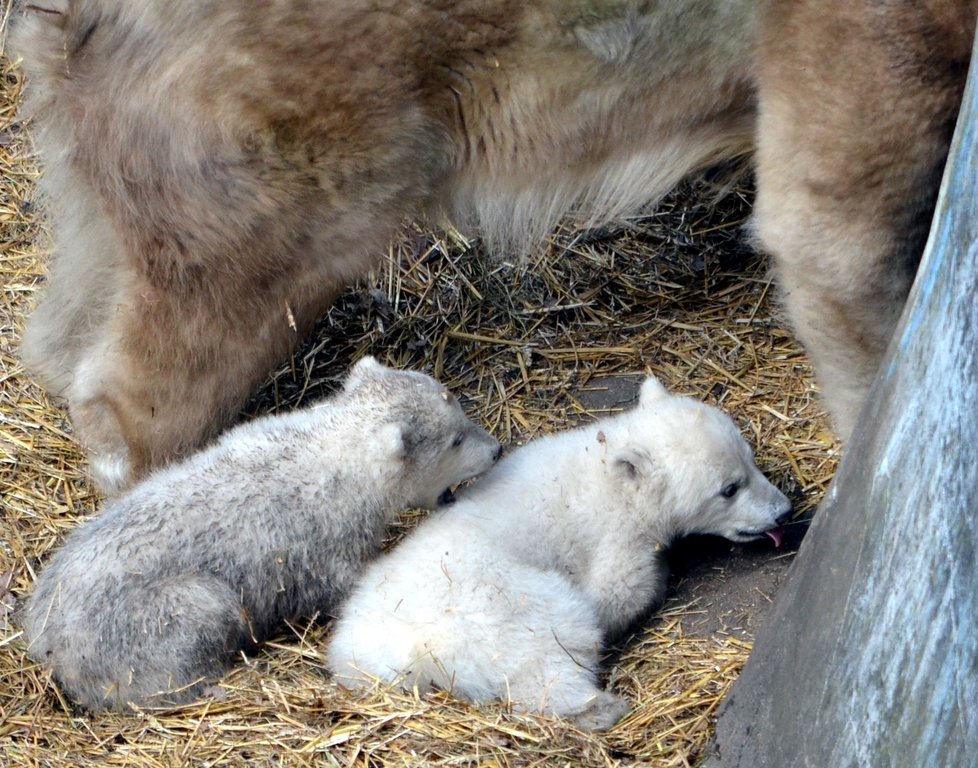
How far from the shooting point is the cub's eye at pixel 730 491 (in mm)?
3746

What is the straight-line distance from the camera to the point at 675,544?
400cm

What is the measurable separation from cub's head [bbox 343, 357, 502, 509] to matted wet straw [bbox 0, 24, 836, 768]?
0.48 metres

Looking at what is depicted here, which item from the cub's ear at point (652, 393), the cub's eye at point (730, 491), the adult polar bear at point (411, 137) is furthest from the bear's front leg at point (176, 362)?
the cub's eye at point (730, 491)

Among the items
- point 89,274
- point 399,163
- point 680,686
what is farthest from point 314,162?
point 680,686

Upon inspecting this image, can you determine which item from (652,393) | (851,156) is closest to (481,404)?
(652,393)

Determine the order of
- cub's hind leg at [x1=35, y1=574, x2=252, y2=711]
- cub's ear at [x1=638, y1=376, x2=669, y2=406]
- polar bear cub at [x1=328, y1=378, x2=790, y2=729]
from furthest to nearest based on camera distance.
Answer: cub's ear at [x1=638, y1=376, x2=669, y2=406] < cub's hind leg at [x1=35, y1=574, x2=252, y2=711] < polar bear cub at [x1=328, y1=378, x2=790, y2=729]

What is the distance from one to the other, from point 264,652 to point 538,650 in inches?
38.0

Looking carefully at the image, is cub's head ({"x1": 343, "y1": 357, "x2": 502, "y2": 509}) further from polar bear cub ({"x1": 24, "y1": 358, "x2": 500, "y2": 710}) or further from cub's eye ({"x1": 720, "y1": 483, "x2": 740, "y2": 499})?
cub's eye ({"x1": 720, "y1": 483, "x2": 740, "y2": 499})

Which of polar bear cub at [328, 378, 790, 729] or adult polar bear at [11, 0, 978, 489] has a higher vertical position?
adult polar bear at [11, 0, 978, 489]

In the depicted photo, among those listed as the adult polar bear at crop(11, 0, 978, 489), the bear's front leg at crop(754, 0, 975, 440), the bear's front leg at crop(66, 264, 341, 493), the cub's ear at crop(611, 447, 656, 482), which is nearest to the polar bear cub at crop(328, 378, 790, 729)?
the cub's ear at crop(611, 447, 656, 482)

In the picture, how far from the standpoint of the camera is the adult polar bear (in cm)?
362

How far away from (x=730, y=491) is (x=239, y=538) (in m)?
1.59

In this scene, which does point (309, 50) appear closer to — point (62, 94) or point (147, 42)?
point (147, 42)

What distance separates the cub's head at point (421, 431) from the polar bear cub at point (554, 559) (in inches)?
3.6
